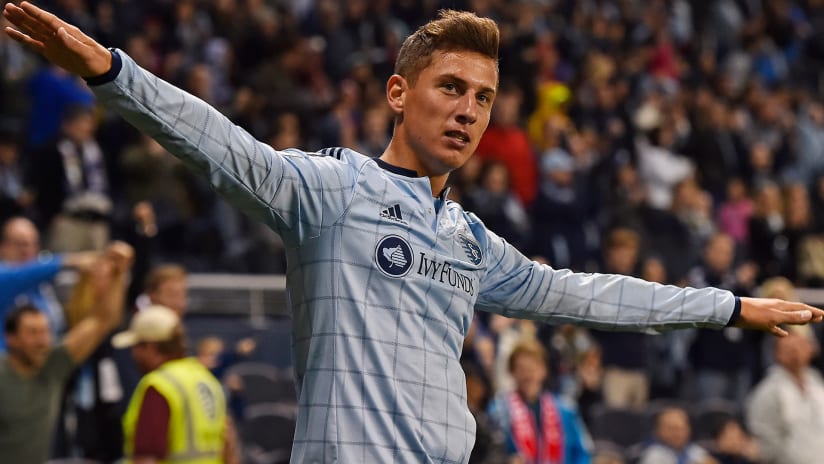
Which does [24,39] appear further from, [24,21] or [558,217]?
[558,217]

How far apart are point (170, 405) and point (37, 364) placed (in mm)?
1104

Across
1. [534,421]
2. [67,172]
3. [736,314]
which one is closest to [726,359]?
[534,421]

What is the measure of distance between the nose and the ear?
17 centimetres

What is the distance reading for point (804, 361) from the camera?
10.1m

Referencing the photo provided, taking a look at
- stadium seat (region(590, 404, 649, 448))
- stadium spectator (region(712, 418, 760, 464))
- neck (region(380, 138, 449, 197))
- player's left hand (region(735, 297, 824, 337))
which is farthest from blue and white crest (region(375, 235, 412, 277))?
stadium seat (region(590, 404, 649, 448))

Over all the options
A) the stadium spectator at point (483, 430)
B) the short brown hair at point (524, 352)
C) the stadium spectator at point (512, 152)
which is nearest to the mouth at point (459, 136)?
the stadium spectator at point (483, 430)

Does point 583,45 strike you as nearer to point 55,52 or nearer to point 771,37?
point 771,37

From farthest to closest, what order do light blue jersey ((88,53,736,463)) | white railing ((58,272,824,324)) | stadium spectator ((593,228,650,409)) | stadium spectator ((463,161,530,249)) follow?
stadium spectator ((463,161,530,249)), stadium spectator ((593,228,650,409)), white railing ((58,272,824,324)), light blue jersey ((88,53,736,463))

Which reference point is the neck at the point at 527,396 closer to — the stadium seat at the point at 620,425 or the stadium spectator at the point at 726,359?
the stadium seat at the point at 620,425

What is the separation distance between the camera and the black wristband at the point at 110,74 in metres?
2.87

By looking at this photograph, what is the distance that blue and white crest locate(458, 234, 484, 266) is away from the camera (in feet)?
12.1

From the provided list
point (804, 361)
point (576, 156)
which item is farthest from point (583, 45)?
point (804, 361)

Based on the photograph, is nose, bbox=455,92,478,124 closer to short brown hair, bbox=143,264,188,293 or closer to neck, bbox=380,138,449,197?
neck, bbox=380,138,449,197

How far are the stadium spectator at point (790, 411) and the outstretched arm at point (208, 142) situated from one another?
719 centimetres
